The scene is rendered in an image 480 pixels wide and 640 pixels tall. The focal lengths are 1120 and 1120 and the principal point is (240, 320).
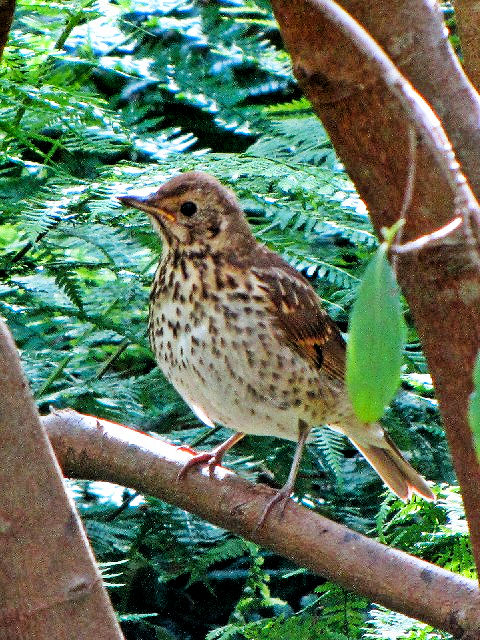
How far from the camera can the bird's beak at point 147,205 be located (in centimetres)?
236

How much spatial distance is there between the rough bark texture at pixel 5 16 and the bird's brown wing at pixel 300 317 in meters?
1.26

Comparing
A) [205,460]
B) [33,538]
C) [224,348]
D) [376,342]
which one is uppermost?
[376,342]

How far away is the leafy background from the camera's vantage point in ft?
8.42

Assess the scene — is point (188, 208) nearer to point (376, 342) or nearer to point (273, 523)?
point (273, 523)

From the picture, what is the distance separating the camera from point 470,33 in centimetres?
199

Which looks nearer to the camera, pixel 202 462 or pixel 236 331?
pixel 202 462

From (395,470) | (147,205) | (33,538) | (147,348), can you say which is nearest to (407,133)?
(33,538)

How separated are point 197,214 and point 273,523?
0.82 m

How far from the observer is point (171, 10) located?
3789 mm

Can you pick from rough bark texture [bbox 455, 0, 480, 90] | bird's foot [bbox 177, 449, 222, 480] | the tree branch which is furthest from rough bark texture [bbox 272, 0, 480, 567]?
bird's foot [bbox 177, 449, 222, 480]

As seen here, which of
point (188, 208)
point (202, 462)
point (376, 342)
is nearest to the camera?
point (376, 342)

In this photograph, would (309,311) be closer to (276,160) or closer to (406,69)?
(276,160)

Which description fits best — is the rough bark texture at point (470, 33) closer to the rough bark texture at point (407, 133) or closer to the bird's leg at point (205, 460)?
the rough bark texture at point (407, 133)

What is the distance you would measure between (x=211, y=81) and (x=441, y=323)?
2.39 m
